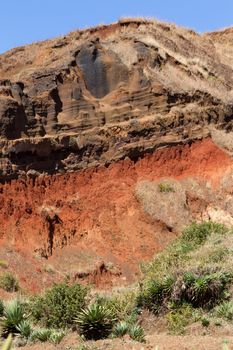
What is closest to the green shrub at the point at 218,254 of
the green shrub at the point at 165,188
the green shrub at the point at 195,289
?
the green shrub at the point at 195,289

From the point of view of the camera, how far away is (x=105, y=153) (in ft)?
99.1

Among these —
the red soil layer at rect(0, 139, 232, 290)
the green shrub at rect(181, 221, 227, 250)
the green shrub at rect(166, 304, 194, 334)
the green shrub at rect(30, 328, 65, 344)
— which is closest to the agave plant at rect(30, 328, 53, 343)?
the green shrub at rect(30, 328, 65, 344)

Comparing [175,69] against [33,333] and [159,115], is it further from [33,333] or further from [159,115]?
[33,333]

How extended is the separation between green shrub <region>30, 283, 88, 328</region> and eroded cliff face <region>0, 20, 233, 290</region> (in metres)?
7.96

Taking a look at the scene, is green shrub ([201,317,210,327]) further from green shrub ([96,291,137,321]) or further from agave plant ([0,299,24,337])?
agave plant ([0,299,24,337])

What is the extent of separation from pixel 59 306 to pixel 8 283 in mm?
7405

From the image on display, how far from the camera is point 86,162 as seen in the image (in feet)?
97.9

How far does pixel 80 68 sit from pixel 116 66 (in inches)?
73.6

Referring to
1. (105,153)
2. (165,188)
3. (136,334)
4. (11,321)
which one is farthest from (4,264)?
(136,334)

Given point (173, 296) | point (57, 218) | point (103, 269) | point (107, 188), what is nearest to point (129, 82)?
point (107, 188)

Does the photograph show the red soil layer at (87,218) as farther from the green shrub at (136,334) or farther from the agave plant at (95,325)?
the green shrub at (136,334)

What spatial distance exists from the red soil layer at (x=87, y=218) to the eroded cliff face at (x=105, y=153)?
0.05m

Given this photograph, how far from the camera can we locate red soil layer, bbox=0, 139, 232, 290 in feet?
87.9

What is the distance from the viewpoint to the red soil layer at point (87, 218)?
87.9 ft
